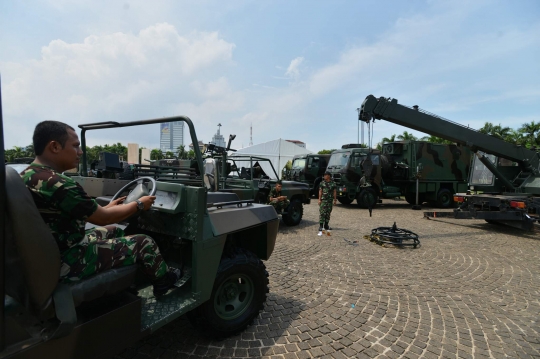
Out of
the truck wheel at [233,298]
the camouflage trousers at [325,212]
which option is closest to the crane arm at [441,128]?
the camouflage trousers at [325,212]

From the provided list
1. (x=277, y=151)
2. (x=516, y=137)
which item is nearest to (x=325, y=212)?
(x=277, y=151)

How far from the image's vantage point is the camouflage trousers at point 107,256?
176cm

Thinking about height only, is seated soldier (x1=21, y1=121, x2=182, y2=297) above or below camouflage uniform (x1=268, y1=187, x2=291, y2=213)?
above

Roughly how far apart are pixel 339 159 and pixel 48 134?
1219cm

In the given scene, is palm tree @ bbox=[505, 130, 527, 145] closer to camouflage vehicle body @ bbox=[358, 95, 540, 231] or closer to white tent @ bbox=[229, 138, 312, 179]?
camouflage vehicle body @ bbox=[358, 95, 540, 231]

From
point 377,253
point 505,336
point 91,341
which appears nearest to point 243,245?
point 91,341

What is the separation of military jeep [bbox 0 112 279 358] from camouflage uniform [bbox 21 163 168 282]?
7 cm

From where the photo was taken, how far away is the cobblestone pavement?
2.68 meters

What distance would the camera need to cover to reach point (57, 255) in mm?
1497

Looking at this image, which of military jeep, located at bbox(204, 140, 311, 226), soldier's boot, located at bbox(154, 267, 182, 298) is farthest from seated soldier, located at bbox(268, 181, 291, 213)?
soldier's boot, located at bbox(154, 267, 182, 298)

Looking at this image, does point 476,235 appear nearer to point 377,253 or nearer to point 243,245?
point 377,253

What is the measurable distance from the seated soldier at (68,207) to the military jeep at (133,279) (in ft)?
0.31

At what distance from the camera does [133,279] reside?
205 cm

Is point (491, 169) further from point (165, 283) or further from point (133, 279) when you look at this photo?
point (133, 279)
